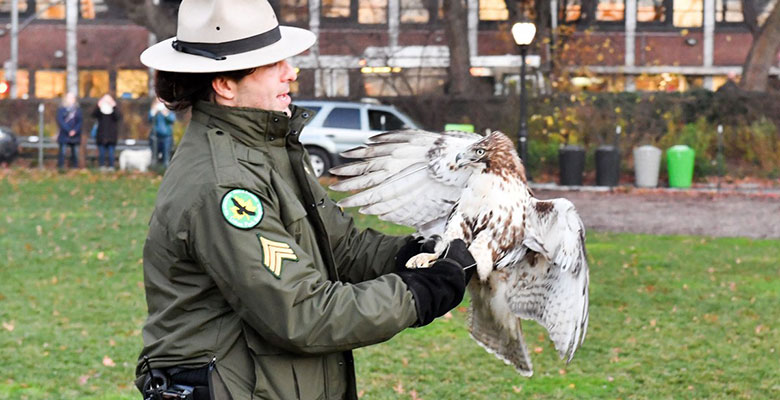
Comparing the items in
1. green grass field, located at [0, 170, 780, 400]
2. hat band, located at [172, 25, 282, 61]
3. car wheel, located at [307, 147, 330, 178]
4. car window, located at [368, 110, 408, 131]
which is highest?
hat band, located at [172, 25, 282, 61]

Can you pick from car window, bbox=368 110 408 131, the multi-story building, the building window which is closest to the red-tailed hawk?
car window, bbox=368 110 408 131

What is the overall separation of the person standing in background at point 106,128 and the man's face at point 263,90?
2010 centimetres

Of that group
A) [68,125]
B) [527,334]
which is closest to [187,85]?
[527,334]

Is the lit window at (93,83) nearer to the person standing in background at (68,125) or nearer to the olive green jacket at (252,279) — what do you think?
the person standing in background at (68,125)

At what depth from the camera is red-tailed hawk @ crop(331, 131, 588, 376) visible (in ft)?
11.4

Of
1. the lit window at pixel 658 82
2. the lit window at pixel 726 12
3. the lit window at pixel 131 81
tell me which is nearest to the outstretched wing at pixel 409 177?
the lit window at pixel 658 82

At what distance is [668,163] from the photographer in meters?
21.7

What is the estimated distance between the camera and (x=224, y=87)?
112 inches

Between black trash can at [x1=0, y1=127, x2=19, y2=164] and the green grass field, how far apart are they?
39.1 ft

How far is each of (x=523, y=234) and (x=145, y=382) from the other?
1.28m

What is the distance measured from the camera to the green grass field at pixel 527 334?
6.70 metres

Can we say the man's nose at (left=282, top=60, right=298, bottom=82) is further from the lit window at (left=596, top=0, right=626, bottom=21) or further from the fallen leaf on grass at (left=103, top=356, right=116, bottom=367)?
the lit window at (left=596, top=0, right=626, bottom=21)

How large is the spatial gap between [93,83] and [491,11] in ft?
44.2

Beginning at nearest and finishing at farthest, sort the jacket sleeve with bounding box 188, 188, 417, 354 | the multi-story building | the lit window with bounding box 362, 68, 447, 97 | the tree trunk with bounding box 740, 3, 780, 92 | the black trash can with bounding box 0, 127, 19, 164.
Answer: the jacket sleeve with bounding box 188, 188, 417, 354, the black trash can with bounding box 0, 127, 19, 164, the tree trunk with bounding box 740, 3, 780, 92, the lit window with bounding box 362, 68, 447, 97, the multi-story building
